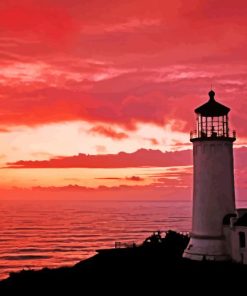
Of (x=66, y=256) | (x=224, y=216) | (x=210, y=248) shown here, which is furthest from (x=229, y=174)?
(x=66, y=256)

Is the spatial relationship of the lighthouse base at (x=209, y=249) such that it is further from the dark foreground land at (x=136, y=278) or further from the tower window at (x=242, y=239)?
A: the tower window at (x=242, y=239)

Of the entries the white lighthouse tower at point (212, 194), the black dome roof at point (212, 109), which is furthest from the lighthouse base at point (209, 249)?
the black dome roof at point (212, 109)

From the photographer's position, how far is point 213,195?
115 feet

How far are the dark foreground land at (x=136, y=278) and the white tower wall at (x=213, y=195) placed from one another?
55.0 inches

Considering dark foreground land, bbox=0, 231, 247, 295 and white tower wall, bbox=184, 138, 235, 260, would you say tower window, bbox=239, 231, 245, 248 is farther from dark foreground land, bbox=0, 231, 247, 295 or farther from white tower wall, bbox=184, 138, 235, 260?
dark foreground land, bbox=0, 231, 247, 295

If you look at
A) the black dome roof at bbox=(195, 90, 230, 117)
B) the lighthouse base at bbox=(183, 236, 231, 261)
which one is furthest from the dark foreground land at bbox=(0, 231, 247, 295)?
the black dome roof at bbox=(195, 90, 230, 117)

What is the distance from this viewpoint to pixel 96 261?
A: 38.8m

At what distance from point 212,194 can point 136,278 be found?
8.23m

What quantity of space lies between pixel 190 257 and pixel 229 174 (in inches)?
252

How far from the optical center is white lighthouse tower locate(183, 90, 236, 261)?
34.9 m

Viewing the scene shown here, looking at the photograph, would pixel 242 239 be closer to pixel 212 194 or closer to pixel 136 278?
pixel 212 194

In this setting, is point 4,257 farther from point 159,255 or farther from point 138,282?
point 138,282

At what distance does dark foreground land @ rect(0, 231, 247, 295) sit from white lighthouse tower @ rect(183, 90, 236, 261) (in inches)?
51.3

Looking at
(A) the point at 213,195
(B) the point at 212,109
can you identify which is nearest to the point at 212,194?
(A) the point at 213,195
